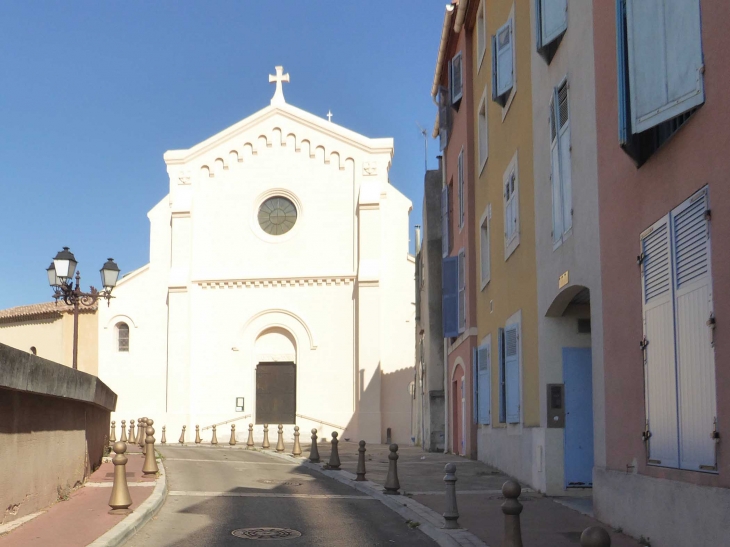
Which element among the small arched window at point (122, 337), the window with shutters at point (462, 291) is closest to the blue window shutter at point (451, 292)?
the window with shutters at point (462, 291)

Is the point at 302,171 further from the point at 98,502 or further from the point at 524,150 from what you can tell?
the point at 98,502

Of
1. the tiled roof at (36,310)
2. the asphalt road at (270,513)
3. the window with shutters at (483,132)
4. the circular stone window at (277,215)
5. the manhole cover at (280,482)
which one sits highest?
the circular stone window at (277,215)

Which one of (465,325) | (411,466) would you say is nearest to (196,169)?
(465,325)

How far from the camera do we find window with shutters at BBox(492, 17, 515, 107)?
15.6 meters

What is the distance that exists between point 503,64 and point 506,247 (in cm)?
328

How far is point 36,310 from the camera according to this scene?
40.6 m

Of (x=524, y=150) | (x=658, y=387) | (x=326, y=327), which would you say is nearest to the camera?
(x=658, y=387)

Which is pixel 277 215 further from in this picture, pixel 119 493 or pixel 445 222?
pixel 119 493

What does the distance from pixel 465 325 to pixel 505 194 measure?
5.75 metres

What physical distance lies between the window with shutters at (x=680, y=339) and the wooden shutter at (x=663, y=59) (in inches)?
31.1

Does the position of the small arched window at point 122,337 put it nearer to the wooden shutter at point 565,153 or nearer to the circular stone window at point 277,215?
the circular stone window at point 277,215

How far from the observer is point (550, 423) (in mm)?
12609

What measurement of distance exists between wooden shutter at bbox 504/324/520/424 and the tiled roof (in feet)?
87.5

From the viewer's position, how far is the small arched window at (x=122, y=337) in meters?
38.8
